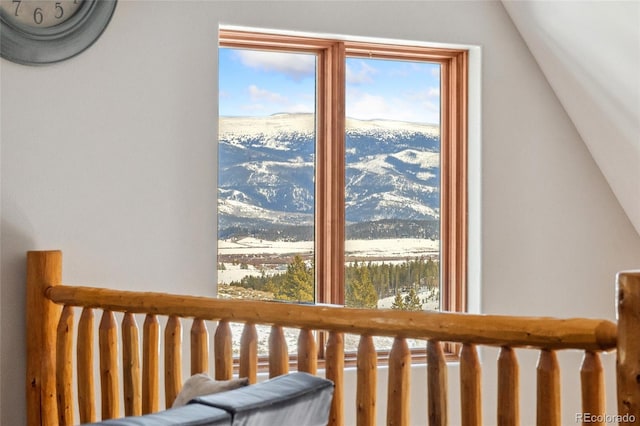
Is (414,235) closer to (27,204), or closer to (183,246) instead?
(183,246)

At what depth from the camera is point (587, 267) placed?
3.93 metres

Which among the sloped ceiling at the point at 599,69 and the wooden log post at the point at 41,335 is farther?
the sloped ceiling at the point at 599,69

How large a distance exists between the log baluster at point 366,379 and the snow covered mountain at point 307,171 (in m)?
1.41

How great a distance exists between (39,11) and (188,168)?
79 centimetres

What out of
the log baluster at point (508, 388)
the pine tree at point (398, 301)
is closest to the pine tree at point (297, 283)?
the pine tree at point (398, 301)

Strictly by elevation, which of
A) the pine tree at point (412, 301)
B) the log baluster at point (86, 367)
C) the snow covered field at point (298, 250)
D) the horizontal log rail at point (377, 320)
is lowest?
the log baluster at point (86, 367)

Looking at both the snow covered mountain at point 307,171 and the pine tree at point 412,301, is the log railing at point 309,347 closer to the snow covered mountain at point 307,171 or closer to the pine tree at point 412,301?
the snow covered mountain at point 307,171

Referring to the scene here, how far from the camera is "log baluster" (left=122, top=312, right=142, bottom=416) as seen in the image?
107 inches

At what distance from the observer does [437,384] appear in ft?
7.10

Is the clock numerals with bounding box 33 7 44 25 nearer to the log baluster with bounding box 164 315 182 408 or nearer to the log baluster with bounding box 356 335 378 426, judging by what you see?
the log baluster with bounding box 164 315 182 408

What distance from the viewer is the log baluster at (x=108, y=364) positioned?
2.81 m

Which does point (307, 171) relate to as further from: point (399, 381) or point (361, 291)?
point (399, 381)

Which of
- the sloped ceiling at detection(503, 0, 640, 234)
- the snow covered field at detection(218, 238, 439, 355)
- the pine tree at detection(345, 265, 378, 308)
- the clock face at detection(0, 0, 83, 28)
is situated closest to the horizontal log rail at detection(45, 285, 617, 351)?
the snow covered field at detection(218, 238, 439, 355)

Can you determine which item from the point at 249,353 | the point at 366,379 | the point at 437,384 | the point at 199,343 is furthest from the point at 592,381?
the point at 199,343
